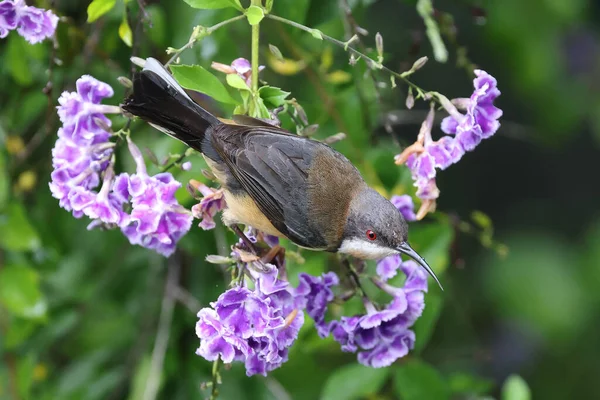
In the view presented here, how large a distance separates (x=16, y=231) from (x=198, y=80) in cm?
96

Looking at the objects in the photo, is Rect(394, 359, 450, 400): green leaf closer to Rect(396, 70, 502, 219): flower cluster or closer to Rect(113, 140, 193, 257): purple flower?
Rect(396, 70, 502, 219): flower cluster

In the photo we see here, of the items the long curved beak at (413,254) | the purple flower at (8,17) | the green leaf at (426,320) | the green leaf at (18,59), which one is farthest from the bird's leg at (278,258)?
the green leaf at (18,59)

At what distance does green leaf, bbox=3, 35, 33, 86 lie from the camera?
239 centimetres

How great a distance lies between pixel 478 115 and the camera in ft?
6.01

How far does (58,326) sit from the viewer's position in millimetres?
2740

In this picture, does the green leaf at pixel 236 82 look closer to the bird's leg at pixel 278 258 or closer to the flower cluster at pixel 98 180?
the flower cluster at pixel 98 180

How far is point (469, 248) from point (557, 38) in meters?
1.10

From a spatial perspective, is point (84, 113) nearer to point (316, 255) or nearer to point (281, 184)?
point (281, 184)

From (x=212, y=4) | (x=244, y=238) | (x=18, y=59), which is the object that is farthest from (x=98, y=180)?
(x=18, y=59)

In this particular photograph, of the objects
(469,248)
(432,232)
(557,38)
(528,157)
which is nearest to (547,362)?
(469,248)

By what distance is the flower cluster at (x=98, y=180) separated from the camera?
5.97 feet

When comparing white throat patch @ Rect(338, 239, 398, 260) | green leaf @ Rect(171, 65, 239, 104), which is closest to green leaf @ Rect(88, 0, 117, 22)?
green leaf @ Rect(171, 65, 239, 104)

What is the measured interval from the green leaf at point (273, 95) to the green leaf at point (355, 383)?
975 mm

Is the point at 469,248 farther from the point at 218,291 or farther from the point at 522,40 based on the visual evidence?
the point at 218,291
